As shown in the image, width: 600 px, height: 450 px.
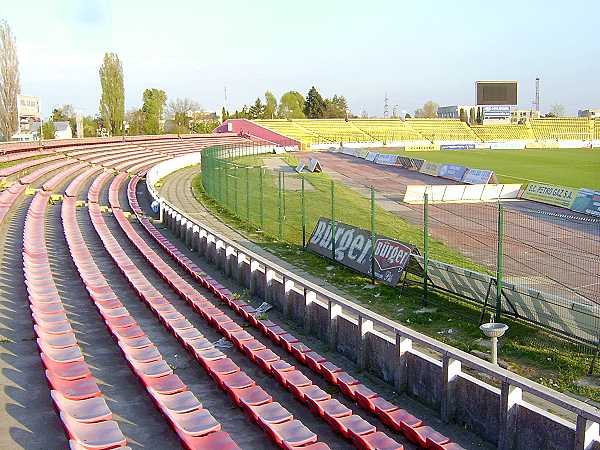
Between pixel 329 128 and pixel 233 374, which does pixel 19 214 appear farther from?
pixel 329 128

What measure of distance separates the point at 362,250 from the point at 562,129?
3361 inches

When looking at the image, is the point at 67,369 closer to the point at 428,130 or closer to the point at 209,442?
the point at 209,442

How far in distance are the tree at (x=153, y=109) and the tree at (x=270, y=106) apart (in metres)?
30.7

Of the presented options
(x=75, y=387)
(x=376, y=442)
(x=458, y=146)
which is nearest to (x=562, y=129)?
(x=458, y=146)

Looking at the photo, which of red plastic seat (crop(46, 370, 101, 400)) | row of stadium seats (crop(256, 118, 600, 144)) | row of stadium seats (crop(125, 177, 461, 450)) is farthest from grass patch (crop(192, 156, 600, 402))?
row of stadium seats (crop(256, 118, 600, 144))

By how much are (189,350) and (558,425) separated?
5.49 metres

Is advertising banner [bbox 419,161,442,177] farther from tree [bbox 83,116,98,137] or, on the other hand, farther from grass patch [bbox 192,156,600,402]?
tree [bbox 83,116,98,137]

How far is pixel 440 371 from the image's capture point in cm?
830

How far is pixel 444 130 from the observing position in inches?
3684

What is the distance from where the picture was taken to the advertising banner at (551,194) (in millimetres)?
29422

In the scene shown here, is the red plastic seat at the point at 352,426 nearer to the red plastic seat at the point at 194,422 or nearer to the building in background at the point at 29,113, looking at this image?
the red plastic seat at the point at 194,422

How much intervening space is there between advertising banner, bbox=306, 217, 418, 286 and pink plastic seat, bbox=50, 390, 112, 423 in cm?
797

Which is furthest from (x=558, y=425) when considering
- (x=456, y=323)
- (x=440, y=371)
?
(x=456, y=323)

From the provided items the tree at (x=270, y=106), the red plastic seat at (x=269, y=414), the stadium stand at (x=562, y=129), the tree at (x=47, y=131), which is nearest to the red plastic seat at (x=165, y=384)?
the red plastic seat at (x=269, y=414)
